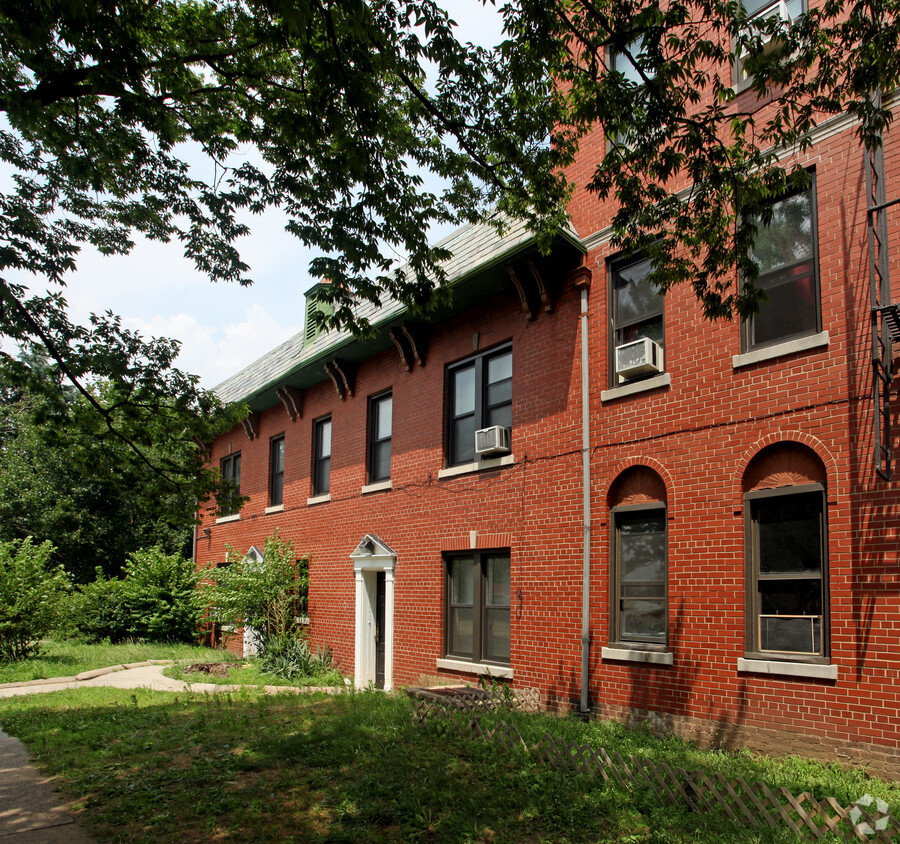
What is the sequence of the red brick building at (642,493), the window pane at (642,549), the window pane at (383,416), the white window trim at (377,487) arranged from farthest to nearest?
the window pane at (383,416) < the white window trim at (377,487) < the window pane at (642,549) < the red brick building at (642,493)

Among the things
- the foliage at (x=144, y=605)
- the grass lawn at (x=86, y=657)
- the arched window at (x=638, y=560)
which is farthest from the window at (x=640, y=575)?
the foliage at (x=144, y=605)

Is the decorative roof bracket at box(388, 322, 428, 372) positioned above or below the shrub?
above

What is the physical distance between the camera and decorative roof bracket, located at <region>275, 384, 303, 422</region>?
19594mm

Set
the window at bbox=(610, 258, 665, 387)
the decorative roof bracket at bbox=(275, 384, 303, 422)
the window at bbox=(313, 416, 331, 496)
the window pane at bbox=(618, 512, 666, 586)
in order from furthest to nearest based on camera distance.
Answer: the decorative roof bracket at bbox=(275, 384, 303, 422), the window at bbox=(313, 416, 331, 496), the window at bbox=(610, 258, 665, 387), the window pane at bbox=(618, 512, 666, 586)

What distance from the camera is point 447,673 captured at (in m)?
13.2

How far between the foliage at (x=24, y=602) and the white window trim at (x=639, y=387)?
49.8 ft

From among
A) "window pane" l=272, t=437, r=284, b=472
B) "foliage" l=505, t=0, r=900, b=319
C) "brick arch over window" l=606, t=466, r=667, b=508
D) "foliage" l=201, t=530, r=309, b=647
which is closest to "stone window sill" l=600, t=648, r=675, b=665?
"brick arch over window" l=606, t=466, r=667, b=508

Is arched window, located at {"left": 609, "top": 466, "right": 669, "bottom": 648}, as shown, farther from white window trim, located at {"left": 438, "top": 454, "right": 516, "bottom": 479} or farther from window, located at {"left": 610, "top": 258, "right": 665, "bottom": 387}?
white window trim, located at {"left": 438, "top": 454, "right": 516, "bottom": 479}

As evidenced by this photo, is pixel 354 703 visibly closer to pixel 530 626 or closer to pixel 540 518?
pixel 530 626

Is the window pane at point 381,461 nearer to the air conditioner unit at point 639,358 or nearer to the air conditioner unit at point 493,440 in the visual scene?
the air conditioner unit at point 493,440

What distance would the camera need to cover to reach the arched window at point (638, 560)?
989 cm

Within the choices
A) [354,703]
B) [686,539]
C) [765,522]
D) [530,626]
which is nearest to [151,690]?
[354,703]

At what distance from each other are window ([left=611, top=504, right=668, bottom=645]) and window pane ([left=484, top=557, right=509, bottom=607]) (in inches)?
99.4

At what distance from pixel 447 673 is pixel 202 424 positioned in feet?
19.9
